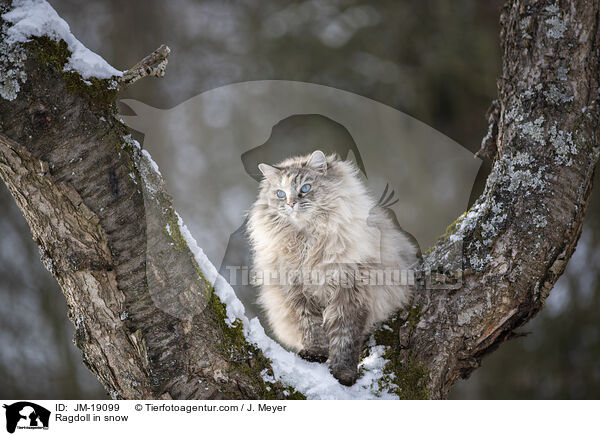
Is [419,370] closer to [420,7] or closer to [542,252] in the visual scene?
[542,252]

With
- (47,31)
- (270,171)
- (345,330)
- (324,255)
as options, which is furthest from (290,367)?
(47,31)

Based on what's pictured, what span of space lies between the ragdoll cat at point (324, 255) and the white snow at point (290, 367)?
0.44ft

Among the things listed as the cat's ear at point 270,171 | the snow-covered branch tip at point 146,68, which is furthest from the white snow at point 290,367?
the cat's ear at point 270,171

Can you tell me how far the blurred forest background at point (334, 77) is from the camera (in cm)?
380

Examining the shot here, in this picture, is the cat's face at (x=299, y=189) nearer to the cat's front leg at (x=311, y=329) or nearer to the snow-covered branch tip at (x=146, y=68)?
the cat's front leg at (x=311, y=329)

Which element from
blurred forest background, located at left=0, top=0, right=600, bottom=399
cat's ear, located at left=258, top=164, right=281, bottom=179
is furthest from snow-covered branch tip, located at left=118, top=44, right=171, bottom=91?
blurred forest background, located at left=0, top=0, right=600, bottom=399

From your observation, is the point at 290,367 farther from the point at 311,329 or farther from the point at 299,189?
the point at 299,189

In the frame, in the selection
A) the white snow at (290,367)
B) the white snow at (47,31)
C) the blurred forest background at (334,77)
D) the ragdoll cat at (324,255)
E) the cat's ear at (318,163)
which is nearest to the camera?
the white snow at (47,31)

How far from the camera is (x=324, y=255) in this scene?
2080 millimetres

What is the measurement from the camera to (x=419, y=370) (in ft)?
6.00

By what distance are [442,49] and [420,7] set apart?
446 mm

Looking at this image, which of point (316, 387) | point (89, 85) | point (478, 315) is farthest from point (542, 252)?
point (89, 85)
